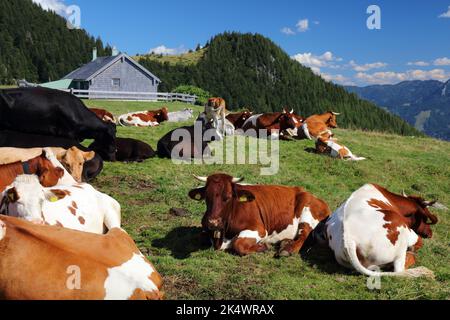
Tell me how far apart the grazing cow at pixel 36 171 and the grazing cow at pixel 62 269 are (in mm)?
2943

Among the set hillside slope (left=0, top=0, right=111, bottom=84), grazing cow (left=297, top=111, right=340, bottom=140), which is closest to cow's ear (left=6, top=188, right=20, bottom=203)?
grazing cow (left=297, top=111, right=340, bottom=140)

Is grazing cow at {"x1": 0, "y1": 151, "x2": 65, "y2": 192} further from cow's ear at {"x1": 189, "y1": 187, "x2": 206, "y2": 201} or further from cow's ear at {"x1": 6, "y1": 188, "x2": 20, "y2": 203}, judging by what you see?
cow's ear at {"x1": 189, "y1": 187, "x2": 206, "y2": 201}

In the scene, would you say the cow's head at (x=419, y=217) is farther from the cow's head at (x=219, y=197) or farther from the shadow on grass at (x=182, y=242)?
the shadow on grass at (x=182, y=242)

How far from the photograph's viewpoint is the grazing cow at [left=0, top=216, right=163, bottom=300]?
15.4 ft

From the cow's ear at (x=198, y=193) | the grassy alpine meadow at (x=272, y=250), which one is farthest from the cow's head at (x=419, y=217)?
the cow's ear at (x=198, y=193)

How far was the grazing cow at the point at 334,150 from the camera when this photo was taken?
1717cm

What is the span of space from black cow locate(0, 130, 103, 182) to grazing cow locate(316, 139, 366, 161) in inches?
347

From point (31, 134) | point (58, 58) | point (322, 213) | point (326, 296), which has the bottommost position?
point (326, 296)
